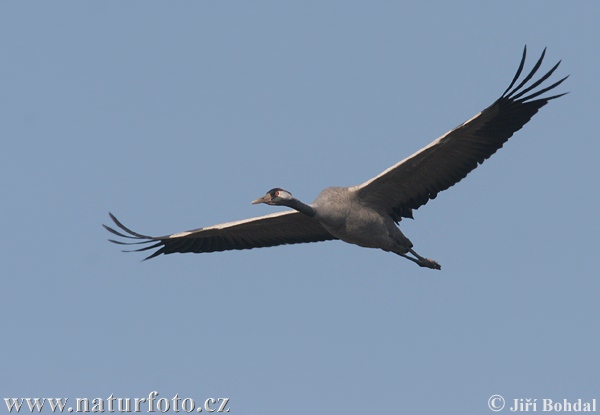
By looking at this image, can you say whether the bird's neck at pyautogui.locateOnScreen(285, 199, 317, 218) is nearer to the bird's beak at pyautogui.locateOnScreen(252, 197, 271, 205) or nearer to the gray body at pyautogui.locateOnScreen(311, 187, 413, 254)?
the gray body at pyautogui.locateOnScreen(311, 187, 413, 254)

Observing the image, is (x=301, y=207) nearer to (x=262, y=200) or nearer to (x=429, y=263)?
(x=262, y=200)

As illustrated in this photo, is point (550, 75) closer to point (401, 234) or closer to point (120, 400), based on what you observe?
point (401, 234)

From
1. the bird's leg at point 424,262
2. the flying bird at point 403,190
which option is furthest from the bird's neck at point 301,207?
the bird's leg at point 424,262

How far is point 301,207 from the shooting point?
67.6ft

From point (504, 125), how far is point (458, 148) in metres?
0.86

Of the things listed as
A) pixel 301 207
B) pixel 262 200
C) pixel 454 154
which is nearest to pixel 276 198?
pixel 262 200

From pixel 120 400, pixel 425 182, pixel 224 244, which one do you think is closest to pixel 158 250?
pixel 224 244

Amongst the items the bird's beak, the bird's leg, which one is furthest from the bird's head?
the bird's leg

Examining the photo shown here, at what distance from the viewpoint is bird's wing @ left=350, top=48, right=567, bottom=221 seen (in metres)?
20.6

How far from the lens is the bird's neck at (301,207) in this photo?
20.5 metres

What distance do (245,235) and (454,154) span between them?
4.42 m

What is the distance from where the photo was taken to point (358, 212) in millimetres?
21109

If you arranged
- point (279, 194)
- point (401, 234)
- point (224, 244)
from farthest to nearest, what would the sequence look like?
1. point (224, 244)
2. point (401, 234)
3. point (279, 194)

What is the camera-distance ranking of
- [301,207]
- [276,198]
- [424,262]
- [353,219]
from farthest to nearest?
[424,262], [353,219], [301,207], [276,198]
